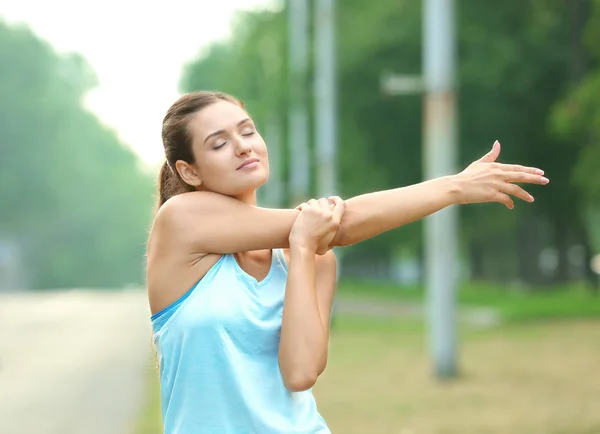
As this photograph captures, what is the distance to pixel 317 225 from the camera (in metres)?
2.92

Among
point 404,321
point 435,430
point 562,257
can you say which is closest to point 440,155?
point 435,430

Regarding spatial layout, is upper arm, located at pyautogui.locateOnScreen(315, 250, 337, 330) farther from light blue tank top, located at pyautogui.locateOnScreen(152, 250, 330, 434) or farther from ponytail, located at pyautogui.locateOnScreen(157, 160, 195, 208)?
ponytail, located at pyautogui.locateOnScreen(157, 160, 195, 208)

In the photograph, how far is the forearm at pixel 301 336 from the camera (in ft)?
9.10

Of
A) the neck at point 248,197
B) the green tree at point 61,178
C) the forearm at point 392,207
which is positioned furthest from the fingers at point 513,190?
the green tree at point 61,178

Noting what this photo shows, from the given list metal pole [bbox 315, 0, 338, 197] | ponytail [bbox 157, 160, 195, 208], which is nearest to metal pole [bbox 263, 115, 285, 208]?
metal pole [bbox 315, 0, 338, 197]

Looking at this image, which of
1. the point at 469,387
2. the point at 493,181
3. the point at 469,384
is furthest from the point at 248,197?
the point at 469,384

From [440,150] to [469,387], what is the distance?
332cm

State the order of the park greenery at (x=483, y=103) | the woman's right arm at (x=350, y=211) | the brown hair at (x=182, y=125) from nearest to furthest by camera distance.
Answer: the woman's right arm at (x=350, y=211), the brown hair at (x=182, y=125), the park greenery at (x=483, y=103)

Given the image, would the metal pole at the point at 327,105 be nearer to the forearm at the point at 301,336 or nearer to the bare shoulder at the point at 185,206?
the bare shoulder at the point at 185,206

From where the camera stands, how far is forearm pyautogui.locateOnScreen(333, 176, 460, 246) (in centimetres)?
291

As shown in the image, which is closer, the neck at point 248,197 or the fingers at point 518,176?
the fingers at point 518,176

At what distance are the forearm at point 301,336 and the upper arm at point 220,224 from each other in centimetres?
15

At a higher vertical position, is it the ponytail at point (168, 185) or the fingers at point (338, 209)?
the ponytail at point (168, 185)

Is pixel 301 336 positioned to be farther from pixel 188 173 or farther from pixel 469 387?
pixel 469 387
